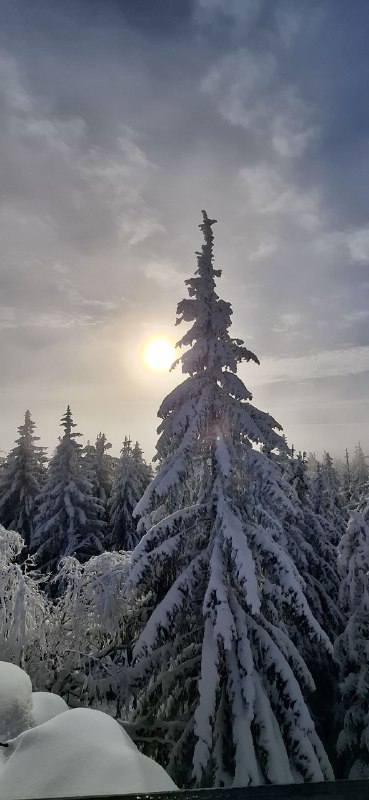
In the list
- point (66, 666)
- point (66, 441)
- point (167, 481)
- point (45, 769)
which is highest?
point (66, 441)

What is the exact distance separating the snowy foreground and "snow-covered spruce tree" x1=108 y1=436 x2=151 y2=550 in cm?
2909

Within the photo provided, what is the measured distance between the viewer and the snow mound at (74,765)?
4.03 meters

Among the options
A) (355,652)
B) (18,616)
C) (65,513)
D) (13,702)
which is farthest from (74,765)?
(65,513)

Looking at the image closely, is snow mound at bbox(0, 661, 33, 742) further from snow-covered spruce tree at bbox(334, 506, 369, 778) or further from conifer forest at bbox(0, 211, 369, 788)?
snow-covered spruce tree at bbox(334, 506, 369, 778)

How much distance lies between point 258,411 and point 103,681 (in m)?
7.44

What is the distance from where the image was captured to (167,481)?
33.6 feet

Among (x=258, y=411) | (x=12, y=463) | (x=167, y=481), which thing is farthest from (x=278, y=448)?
(x=12, y=463)

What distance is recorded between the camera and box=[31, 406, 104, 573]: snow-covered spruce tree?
94.1ft

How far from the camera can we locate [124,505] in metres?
34.6

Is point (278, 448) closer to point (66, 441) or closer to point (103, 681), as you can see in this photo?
point (103, 681)

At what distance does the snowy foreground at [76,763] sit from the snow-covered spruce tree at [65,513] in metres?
23.9

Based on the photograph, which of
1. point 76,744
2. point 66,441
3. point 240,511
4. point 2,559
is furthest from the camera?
point 66,441

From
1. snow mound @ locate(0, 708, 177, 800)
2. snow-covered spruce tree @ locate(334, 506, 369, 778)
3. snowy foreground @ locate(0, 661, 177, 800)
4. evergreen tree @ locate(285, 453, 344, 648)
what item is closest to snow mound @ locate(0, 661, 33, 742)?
snowy foreground @ locate(0, 661, 177, 800)

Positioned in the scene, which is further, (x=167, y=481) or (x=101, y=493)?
(x=101, y=493)
